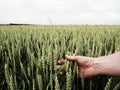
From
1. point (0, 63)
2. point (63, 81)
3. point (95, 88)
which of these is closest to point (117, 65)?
point (95, 88)

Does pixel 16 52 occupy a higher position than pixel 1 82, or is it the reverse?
pixel 16 52

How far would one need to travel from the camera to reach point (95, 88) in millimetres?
1067

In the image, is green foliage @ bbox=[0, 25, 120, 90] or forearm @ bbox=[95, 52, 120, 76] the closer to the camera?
green foliage @ bbox=[0, 25, 120, 90]

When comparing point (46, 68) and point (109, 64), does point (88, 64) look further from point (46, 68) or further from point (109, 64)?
point (46, 68)

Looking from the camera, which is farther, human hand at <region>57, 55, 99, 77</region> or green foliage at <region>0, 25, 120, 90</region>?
human hand at <region>57, 55, 99, 77</region>

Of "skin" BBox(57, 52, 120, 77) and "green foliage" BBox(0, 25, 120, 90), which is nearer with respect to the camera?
"green foliage" BBox(0, 25, 120, 90)

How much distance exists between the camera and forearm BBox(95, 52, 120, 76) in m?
1.18

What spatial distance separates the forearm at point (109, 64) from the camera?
46.4 inches

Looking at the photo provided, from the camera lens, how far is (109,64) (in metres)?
1.22

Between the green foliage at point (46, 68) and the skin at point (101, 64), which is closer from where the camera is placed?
the green foliage at point (46, 68)

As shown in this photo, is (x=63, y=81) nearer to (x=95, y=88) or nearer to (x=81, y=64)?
(x=95, y=88)

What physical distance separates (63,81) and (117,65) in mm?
323

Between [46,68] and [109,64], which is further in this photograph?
[109,64]

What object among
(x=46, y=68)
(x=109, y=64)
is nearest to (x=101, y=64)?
(x=109, y=64)
